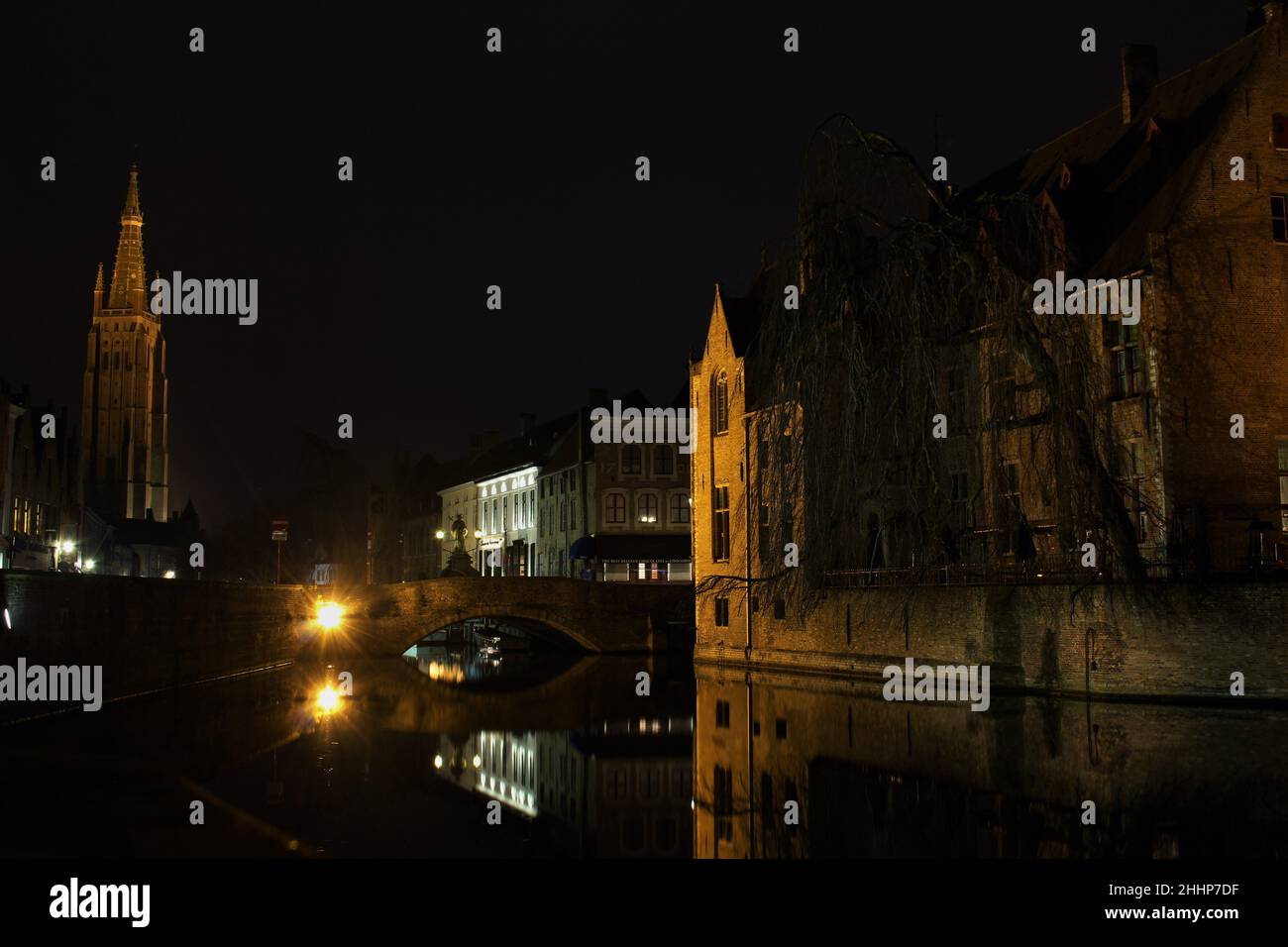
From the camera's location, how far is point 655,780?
52.7 feet

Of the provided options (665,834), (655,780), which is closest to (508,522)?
(655,780)

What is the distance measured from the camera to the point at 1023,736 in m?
18.0

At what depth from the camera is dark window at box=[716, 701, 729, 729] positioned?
72.0 feet

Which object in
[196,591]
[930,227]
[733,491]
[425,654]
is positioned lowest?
[425,654]

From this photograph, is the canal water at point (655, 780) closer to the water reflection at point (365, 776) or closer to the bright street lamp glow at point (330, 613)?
the water reflection at point (365, 776)

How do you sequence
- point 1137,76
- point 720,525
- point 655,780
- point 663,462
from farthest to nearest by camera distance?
1. point 663,462
2. point 720,525
3. point 1137,76
4. point 655,780

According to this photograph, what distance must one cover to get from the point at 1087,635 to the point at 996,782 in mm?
8920

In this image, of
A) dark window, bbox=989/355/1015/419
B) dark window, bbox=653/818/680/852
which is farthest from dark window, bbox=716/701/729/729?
dark window, bbox=653/818/680/852

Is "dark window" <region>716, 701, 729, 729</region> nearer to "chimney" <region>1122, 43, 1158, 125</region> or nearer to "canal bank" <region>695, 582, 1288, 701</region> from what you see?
"canal bank" <region>695, 582, 1288, 701</region>

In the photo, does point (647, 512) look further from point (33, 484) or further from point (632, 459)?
point (33, 484)
